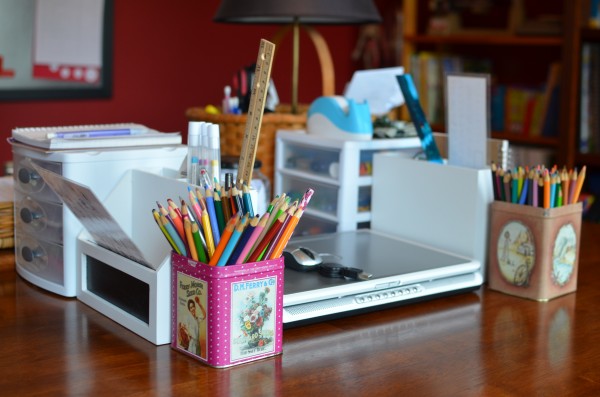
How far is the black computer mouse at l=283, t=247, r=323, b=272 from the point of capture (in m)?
1.34

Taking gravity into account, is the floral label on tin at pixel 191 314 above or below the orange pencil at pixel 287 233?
below

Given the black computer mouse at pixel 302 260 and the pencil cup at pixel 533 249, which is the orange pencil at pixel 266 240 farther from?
the pencil cup at pixel 533 249

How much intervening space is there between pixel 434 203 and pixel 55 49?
2.30m

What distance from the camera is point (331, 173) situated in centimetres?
168

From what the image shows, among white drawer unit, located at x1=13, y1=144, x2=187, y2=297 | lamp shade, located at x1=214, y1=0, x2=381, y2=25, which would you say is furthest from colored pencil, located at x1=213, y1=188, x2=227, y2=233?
lamp shade, located at x1=214, y1=0, x2=381, y2=25

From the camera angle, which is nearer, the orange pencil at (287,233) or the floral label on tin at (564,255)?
the orange pencil at (287,233)

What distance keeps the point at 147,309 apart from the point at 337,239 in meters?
0.48

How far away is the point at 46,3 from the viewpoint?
3355 millimetres

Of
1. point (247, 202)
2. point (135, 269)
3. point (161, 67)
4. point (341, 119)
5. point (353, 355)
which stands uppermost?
point (161, 67)

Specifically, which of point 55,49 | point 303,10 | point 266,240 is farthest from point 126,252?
point 55,49

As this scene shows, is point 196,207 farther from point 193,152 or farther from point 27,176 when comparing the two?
point 27,176

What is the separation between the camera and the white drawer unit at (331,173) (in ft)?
5.39

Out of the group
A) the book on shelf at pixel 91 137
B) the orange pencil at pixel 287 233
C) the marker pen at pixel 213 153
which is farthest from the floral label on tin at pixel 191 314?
the book on shelf at pixel 91 137

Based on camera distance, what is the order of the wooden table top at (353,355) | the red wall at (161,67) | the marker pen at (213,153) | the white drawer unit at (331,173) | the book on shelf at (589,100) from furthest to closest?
the red wall at (161,67) → the book on shelf at (589,100) → the white drawer unit at (331,173) → the marker pen at (213,153) → the wooden table top at (353,355)
